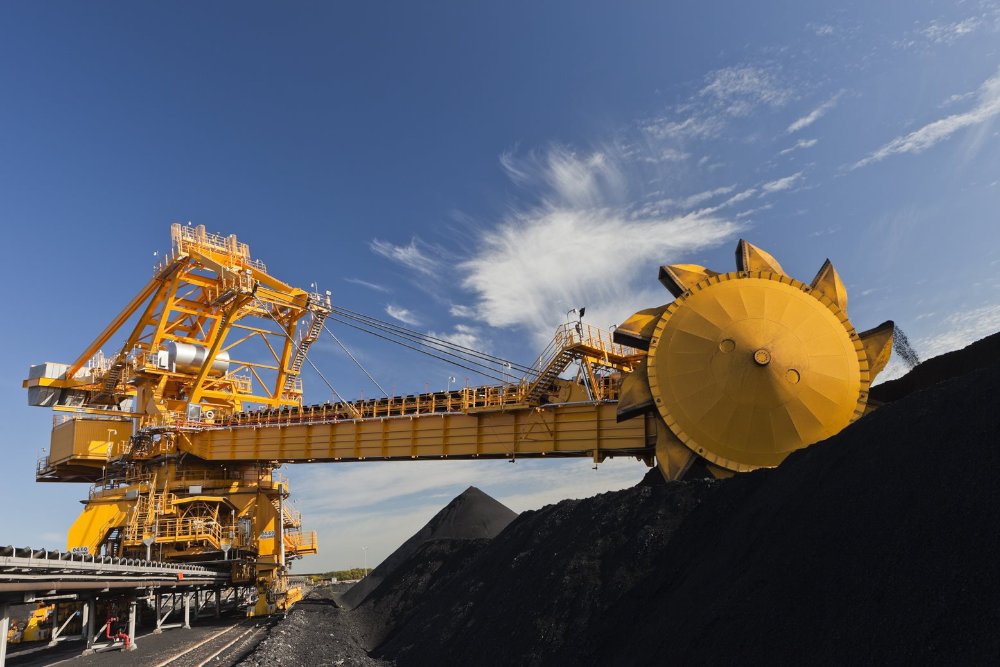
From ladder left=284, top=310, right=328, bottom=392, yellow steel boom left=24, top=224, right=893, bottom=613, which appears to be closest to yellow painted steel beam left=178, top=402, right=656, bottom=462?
yellow steel boom left=24, top=224, right=893, bottom=613

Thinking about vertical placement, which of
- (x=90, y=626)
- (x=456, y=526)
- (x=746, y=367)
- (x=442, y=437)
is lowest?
(x=90, y=626)

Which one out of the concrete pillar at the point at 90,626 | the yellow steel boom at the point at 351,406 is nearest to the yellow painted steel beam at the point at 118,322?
the yellow steel boom at the point at 351,406

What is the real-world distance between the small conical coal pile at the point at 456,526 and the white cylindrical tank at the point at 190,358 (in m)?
12.0

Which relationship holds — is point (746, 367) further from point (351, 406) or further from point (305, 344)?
point (305, 344)

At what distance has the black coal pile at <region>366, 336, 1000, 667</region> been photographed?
597 centimetres

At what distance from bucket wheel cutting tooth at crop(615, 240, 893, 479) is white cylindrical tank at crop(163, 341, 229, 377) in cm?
2017

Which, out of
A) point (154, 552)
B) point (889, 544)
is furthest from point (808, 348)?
point (154, 552)

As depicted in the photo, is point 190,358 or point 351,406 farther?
point 190,358

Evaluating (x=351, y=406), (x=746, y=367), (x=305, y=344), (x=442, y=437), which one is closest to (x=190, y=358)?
(x=305, y=344)

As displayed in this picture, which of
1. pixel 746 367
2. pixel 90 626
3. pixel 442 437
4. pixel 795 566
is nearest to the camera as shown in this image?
pixel 795 566

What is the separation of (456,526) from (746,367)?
20.7m

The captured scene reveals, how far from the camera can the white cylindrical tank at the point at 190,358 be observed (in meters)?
27.4

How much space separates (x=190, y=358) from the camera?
91.2 feet

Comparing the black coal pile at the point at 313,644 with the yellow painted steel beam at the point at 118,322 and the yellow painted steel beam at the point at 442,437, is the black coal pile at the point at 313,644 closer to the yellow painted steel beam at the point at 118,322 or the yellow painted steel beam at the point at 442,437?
the yellow painted steel beam at the point at 442,437
